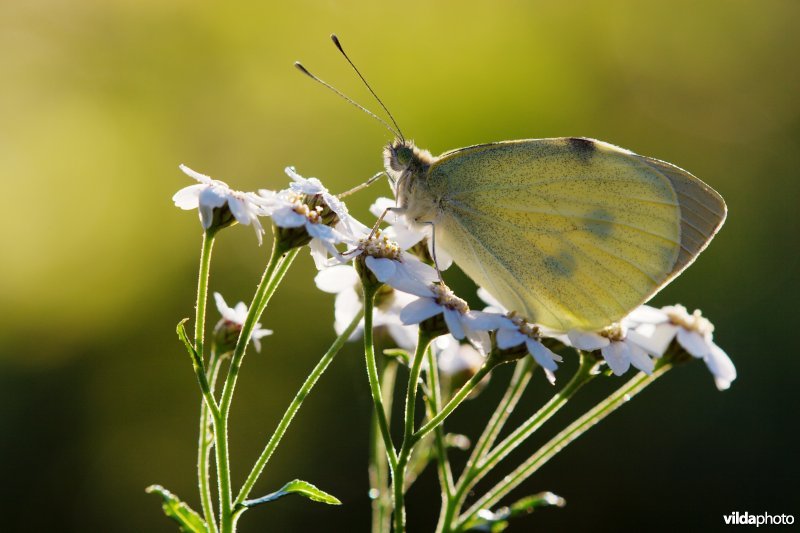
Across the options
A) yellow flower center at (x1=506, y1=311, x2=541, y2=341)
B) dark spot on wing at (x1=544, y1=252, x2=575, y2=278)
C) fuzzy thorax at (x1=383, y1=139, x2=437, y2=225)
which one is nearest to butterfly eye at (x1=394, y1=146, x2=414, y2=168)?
fuzzy thorax at (x1=383, y1=139, x2=437, y2=225)

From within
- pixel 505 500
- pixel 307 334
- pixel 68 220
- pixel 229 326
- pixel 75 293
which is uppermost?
pixel 68 220

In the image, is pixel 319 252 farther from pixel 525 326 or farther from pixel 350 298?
pixel 525 326

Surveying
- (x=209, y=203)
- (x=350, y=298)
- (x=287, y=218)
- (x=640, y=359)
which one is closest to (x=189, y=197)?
(x=209, y=203)

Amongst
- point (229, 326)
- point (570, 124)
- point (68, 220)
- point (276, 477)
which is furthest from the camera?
point (570, 124)

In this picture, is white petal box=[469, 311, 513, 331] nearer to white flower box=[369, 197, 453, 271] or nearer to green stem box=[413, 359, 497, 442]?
green stem box=[413, 359, 497, 442]

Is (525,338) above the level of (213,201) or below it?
below

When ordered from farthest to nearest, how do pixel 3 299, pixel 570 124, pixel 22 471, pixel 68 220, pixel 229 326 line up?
pixel 570 124
pixel 68 220
pixel 3 299
pixel 22 471
pixel 229 326

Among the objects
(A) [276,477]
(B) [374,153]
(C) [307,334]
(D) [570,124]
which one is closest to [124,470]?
(A) [276,477]

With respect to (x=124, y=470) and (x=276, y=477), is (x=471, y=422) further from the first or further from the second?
(x=124, y=470)
